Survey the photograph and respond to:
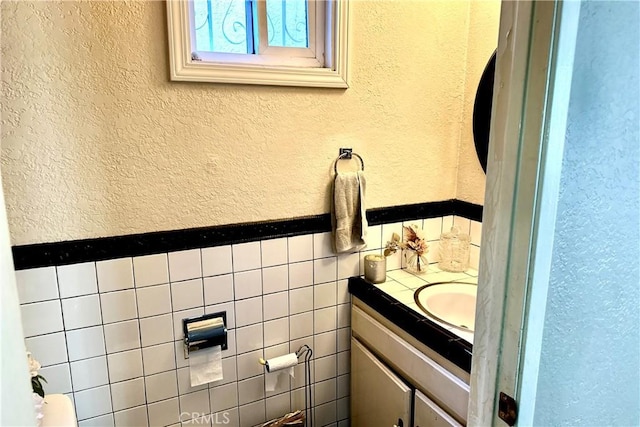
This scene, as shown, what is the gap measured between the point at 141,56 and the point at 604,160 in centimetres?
120

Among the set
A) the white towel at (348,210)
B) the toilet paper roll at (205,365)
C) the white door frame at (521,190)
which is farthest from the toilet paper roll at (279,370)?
the white door frame at (521,190)

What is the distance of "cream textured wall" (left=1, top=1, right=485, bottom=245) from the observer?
45.1 inches

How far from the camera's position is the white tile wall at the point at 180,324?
4.19 ft

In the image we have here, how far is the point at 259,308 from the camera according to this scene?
154 cm

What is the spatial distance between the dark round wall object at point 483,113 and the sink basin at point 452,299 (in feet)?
1.62

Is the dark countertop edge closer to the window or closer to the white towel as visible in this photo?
the white towel

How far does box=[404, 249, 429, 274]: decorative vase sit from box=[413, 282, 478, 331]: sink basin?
0.13 m

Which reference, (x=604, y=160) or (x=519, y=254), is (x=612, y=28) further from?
(x=519, y=254)

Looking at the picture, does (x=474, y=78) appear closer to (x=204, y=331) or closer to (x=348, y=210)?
(x=348, y=210)

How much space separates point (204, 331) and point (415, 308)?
0.74 m

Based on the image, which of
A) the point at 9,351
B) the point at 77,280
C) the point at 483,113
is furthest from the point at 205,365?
the point at 483,113

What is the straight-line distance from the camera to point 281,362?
155 centimetres

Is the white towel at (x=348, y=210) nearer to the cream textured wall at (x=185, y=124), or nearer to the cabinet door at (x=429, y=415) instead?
the cream textured wall at (x=185, y=124)

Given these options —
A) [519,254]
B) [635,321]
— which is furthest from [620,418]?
[519,254]
